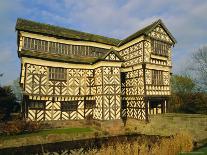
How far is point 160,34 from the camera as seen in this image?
24.4 meters

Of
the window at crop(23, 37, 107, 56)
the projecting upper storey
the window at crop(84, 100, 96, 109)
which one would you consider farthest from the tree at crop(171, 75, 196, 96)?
the window at crop(84, 100, 96, 109)

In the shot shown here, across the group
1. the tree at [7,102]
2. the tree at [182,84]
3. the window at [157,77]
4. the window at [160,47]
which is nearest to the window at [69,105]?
the tree at [7,102]

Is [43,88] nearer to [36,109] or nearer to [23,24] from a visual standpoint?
[36,109]

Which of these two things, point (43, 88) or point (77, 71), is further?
point (77, 71)

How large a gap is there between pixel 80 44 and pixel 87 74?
3.56 m

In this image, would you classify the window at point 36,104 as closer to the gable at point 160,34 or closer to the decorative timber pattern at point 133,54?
the decorative timber pattern at point 133,54

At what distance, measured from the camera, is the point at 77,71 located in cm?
2359

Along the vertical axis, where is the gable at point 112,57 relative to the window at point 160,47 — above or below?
below

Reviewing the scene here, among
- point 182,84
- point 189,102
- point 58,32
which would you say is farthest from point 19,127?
point 182,84

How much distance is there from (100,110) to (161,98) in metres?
6.62

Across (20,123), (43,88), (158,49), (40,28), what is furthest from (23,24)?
(158,49)

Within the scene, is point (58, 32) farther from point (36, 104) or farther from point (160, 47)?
point (160, 47)

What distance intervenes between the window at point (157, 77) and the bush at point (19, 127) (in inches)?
483

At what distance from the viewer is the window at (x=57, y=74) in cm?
2192
